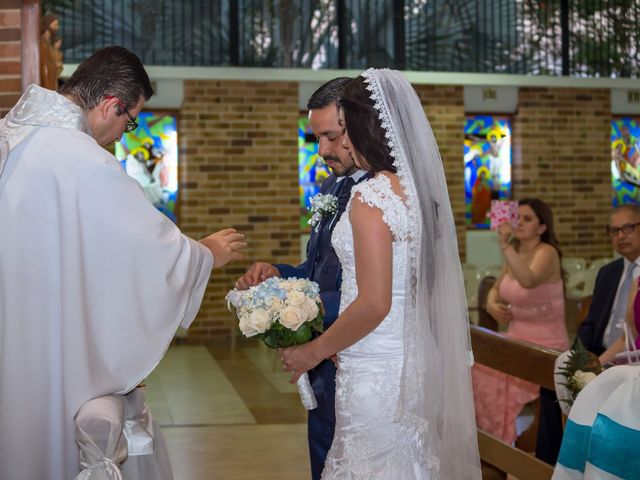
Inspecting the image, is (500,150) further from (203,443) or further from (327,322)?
(327,322)

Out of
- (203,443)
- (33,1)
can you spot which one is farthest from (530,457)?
(33,1)

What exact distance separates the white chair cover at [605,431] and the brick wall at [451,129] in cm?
882

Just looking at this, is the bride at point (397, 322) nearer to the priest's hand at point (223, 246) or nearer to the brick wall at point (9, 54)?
the priest's hand at point (223, 246)

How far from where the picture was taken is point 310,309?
325 centimetres

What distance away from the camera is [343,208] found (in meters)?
3.82

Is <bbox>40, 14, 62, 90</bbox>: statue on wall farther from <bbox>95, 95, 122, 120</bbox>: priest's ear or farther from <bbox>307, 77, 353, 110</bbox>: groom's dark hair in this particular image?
<bbox>307, 77, 353, 110</bbox>: groom's dark hair

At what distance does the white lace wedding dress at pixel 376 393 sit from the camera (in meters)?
3.21

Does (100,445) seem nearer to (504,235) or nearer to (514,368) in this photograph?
(514,368)

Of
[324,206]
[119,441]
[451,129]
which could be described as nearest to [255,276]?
[324,206]

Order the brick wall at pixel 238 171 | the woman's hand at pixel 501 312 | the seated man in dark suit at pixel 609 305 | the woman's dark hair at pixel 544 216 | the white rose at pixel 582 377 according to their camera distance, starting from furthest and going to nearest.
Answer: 1. the brick wall at pixel 238 171
2. the woman's hand at pixel 501 312
3. the woman's dark hair at pixel 544 216
4. the seated man in dark suit at pixel 609 305
5. the white rose at pixel 582 377

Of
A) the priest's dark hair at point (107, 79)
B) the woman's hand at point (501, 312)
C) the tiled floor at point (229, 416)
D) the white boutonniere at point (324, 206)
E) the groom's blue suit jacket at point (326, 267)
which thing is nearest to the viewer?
the priest's dark hair at point (107, 79)

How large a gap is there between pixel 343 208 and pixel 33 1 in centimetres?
186

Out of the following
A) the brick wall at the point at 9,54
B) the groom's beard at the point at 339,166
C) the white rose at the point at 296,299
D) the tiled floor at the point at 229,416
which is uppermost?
the brick wall at the point at 9,54

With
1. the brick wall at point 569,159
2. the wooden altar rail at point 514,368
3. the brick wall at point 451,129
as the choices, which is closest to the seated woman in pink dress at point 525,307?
the wooden altar rail at point 514,368
